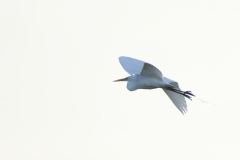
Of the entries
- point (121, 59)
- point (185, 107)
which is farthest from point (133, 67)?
point (185, 107)

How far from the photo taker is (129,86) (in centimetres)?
1150

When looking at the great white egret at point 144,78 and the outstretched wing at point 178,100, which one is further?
the outstretched wing at point 178,100

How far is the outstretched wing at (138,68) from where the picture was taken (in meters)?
10.7

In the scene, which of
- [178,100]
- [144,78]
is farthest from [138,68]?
[178,100]

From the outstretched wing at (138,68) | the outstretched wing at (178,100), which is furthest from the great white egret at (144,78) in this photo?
the outstretched wing at (178,100)

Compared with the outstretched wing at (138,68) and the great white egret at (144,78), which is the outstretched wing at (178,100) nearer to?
the great white egret at (144,78)

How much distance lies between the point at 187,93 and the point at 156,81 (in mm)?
464

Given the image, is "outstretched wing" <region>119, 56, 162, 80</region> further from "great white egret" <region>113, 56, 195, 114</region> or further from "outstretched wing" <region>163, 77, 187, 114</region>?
"outstretched wing" <region>163, 77, 187, 114</region>

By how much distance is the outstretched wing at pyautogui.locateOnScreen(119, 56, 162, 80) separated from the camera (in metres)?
10.7

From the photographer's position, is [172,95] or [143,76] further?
[172,95]

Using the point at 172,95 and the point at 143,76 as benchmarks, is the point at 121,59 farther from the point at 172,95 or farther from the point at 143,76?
the point at 172,95

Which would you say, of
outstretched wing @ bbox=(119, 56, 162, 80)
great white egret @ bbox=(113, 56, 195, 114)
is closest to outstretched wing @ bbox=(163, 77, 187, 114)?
great white egret @ bbox=(113, 56, 195, 114)

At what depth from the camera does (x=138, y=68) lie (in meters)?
10.8

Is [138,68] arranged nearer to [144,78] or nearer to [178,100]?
[144,78]
